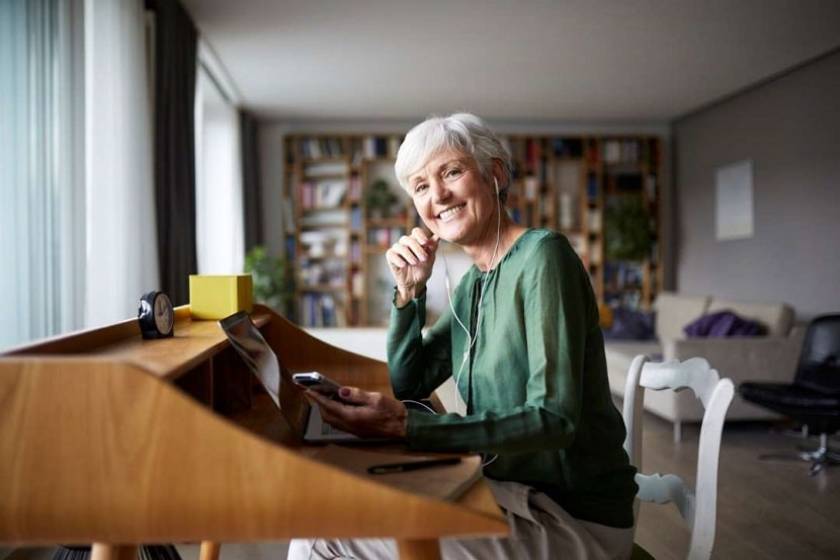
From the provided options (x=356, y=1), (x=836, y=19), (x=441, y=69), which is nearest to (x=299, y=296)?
(x=441, y=69)

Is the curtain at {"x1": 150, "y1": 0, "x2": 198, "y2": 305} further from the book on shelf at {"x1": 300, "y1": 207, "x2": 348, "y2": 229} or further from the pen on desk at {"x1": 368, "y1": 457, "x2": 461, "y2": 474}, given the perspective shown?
the book on shelf at {"x1": 300, "y1": 207, "x2": 348, "y2": 229}

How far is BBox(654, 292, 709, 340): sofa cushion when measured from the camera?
6.08m

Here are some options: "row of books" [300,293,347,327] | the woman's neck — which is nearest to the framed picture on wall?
"row of books" [300,293,347,327]

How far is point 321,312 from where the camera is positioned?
7934mm

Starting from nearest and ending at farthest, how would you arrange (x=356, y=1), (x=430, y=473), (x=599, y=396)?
1. (x=430, y=473)
2. (x=599, y=396)
3. (x=356, y=1)

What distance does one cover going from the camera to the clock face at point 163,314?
4.47ft

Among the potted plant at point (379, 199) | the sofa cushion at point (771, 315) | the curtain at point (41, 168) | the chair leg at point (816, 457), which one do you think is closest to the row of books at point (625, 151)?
the potted plant at point (379, 199)

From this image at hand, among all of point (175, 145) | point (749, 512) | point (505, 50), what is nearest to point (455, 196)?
Answer: point (749, 512)

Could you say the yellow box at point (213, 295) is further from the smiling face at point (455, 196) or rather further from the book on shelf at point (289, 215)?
the book on shelf at point (289, 215)

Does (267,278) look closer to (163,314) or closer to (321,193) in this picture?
(321,193)

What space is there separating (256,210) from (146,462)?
7001 mm

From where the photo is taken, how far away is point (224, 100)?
6.59 m

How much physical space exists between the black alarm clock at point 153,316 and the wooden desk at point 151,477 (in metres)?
0.53

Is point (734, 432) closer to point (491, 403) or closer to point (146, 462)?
point (491, 403)
